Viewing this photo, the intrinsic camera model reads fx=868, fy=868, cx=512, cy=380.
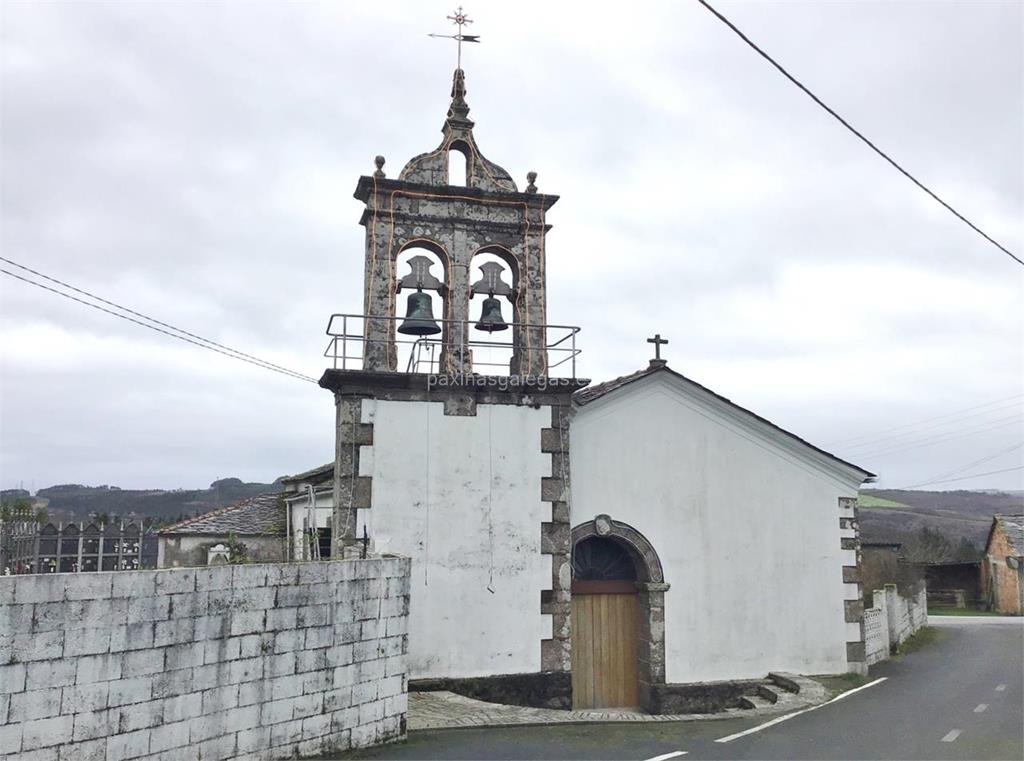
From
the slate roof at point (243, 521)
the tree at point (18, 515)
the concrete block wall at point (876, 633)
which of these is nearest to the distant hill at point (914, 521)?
the concrete block wall at point (876, 633)

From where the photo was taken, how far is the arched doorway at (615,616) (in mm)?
13695

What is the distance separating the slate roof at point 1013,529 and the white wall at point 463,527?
3171 cm

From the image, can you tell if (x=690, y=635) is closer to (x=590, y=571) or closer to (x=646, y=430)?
(x=590, y=571)

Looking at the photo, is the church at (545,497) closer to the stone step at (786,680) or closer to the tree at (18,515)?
the stone step at (786,680)

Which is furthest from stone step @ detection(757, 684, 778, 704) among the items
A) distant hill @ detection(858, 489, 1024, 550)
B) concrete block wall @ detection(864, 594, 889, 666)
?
distant hill @ detection(858, 489, 1024, 550)

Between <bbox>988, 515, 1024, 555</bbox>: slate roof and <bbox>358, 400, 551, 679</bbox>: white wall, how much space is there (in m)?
31.7

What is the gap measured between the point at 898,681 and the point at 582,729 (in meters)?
7.17

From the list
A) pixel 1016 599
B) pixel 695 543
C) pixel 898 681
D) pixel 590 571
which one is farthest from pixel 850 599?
pixel 1016 599

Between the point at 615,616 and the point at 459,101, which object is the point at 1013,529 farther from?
the point at 459,101

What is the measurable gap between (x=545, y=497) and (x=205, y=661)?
20.5 feet

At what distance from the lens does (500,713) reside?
11.2 metres

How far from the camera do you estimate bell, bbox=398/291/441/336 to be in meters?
12.9

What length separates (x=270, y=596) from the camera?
8.59 meters

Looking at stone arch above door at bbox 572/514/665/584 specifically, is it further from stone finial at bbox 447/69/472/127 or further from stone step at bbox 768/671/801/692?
stone finial at bbox 447/69/472/127
